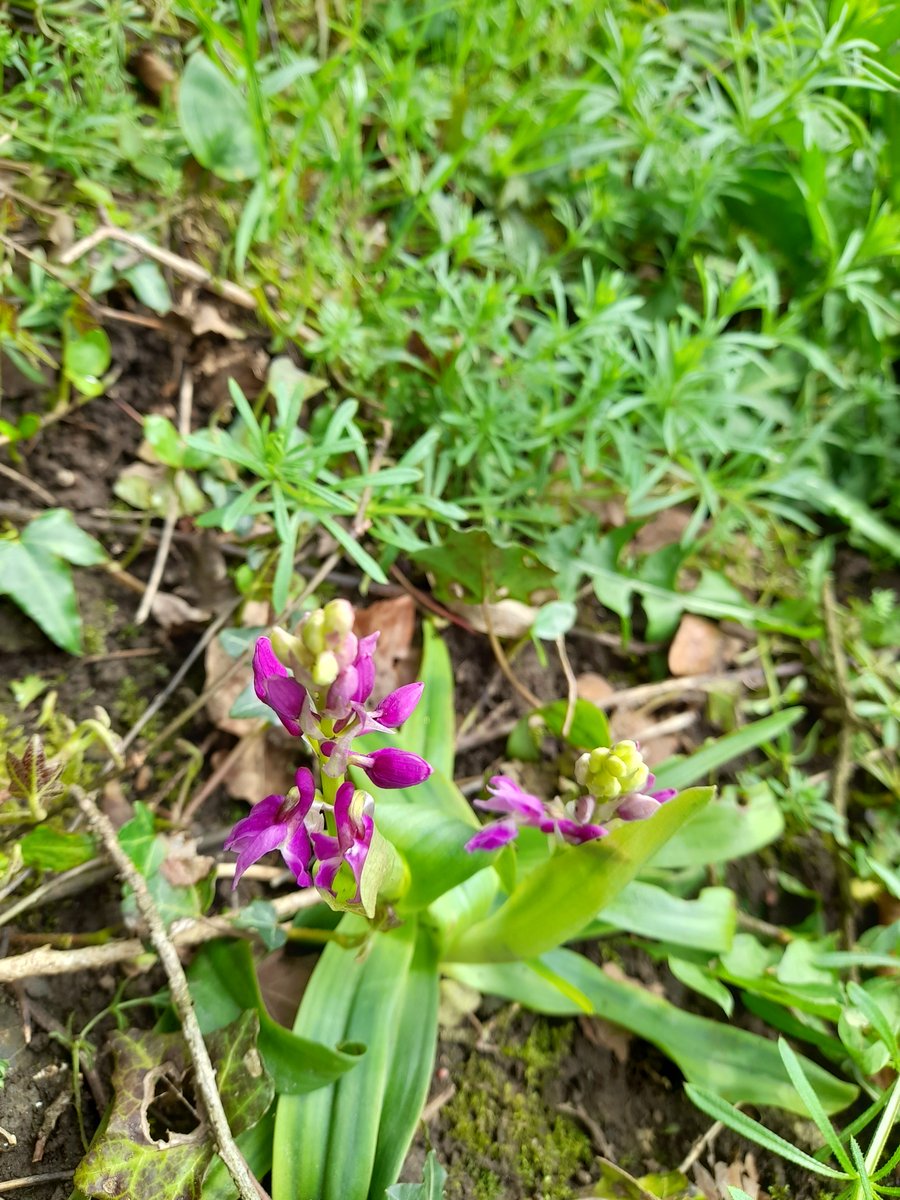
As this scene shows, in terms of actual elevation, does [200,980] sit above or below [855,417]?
below

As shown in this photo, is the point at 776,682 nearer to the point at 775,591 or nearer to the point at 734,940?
the point at 775,591

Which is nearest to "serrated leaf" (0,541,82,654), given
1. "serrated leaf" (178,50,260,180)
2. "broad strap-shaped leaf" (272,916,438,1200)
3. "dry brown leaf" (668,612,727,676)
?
"broad strap-shaped leaf" (272,916,438,1200)

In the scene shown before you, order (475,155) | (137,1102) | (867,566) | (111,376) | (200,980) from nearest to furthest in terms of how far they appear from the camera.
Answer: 1. (137,1102)
2. (200,980)
3. (111,376)
4. (475,155)
5. (867,566)

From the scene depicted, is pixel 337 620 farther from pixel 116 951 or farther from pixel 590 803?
pixel 116 951

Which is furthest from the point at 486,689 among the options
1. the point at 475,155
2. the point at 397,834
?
the point at 475,155

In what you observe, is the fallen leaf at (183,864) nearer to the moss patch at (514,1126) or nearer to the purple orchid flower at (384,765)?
the purple orchid flower at (384,765)
